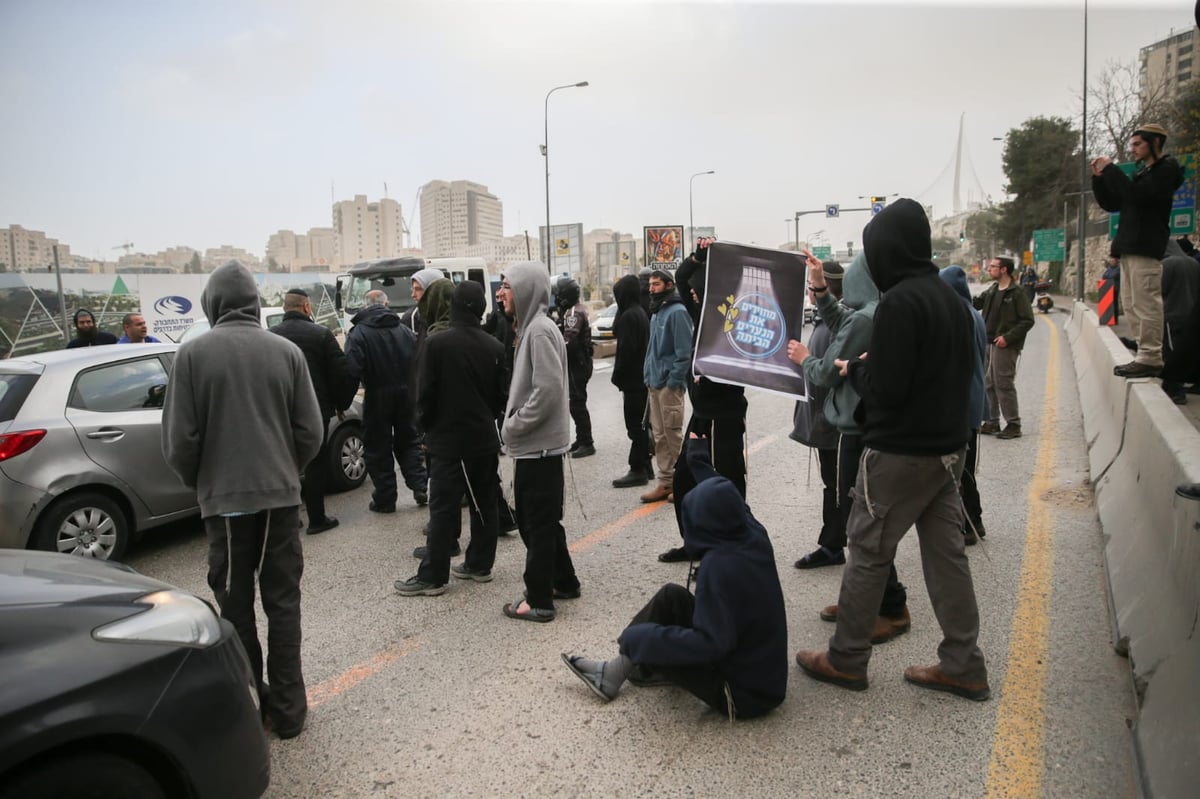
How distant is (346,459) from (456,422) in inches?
133

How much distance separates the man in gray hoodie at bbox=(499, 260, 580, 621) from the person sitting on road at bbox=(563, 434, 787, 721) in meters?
1.25

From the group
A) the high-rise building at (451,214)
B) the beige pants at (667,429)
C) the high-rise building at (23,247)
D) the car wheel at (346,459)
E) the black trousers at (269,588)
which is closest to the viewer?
the black trousers at (269,588)

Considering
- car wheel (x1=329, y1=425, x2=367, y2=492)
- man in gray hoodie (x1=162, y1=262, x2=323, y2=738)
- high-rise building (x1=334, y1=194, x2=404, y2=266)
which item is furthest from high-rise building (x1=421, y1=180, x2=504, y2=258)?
man in gray hoodie (x1=162, y1=262, x2=323, y2=738)

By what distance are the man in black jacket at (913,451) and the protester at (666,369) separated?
10.8 ft

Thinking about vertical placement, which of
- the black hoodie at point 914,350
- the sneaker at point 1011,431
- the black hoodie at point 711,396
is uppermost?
the black hoodie at point 914,350

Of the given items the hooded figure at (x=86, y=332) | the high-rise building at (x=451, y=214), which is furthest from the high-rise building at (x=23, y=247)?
the high-rise building at (x=451, y=214)

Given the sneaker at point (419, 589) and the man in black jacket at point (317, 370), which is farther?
the man in black jacket at point (317, 370)

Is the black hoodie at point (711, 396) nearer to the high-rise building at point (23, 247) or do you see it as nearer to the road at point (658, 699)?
the road at point (658, 699)

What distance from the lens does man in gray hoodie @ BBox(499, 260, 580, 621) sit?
441cm

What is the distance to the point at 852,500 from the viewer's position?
4.39m

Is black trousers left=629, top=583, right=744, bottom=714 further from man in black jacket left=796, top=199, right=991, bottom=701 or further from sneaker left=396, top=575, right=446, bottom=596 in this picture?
sneaker left=396, top=575, right=446, bottom=596

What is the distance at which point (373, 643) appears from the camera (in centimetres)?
421

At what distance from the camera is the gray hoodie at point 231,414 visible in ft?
10.7

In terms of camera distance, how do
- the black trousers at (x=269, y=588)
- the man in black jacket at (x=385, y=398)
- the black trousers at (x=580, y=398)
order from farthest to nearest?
the black trousers at (x=580, y=398)
the man in black jacket at (x=385, y=398)
the black trousers at (x=269, y=588)
